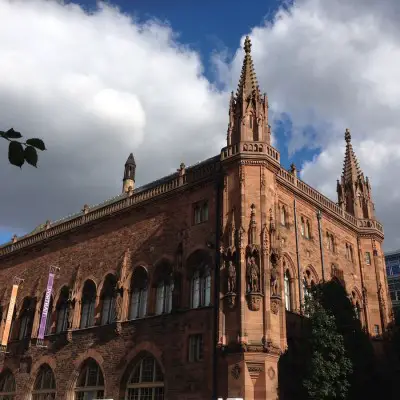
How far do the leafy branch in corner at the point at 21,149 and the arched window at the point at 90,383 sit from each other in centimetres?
2633

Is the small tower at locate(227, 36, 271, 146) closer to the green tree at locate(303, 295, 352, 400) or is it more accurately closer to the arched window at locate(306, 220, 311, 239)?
the arched window at locate(306, 220, 311, 239)

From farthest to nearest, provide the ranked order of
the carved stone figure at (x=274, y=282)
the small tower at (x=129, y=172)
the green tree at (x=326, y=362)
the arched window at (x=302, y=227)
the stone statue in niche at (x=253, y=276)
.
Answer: the small tower at (x=129, y=172), the arched window at (x=302, y=227), the carved stone figure at (x=274, y=282), the stone statue in niche at (x=253, y=276), the green tree at (x=326, y=362)

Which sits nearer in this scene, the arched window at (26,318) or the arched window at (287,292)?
the arched window at (287,292)

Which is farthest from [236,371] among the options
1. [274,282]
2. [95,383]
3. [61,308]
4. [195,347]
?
[61,308]

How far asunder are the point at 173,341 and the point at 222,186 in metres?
8.10

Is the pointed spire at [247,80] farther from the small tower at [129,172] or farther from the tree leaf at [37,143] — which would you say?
the small tower at [129,172]

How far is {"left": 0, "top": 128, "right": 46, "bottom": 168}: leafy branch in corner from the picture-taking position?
15.2 feet

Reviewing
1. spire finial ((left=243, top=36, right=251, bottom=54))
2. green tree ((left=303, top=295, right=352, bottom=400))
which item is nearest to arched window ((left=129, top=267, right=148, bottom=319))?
green tree ((left=303, top=295, right=352, bottom=400))

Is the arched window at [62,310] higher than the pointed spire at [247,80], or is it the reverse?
the pointed spire at [247,80]

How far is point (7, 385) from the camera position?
3569 centimetres

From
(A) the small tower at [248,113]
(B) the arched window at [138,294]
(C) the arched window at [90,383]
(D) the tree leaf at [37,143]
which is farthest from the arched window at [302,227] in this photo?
(D) the tree leaf at [37,143]

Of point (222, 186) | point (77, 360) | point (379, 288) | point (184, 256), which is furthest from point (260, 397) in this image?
point (379, 288)

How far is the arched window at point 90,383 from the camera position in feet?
94.6

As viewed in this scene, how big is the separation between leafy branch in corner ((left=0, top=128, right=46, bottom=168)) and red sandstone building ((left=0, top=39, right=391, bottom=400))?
18888 millimetres
